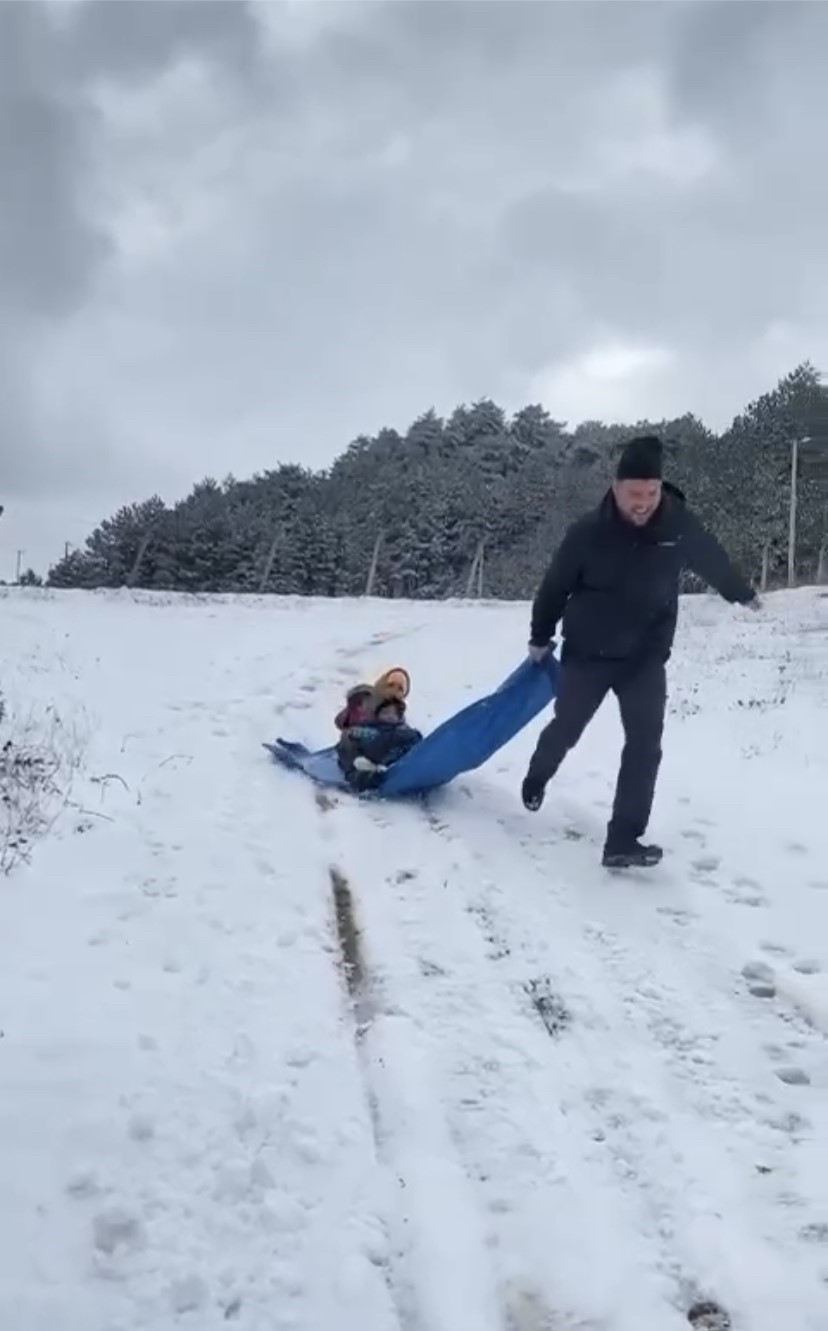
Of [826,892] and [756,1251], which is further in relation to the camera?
[826,892]

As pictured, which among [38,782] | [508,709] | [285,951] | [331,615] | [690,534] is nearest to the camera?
[285,951]

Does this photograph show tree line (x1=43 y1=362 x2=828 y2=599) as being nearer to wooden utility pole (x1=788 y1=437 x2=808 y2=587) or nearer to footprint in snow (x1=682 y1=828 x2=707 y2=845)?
wooden utility pole (x1=788 y1=437 x2=808 y2=587)

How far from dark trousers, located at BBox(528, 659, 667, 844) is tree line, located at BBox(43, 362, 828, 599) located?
1617 inches

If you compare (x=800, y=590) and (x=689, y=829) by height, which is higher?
(x=800, y=590)

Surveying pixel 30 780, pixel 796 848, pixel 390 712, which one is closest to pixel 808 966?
pixel 796 848

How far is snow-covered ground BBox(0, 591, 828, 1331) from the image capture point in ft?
8.04

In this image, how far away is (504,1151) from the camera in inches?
116

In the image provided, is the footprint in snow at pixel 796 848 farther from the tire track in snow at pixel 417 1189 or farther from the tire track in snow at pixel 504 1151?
the tire track in snow at pixel 417 1189

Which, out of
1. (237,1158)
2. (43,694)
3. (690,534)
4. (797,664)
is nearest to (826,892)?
(690,534)

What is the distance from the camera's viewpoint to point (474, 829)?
6281mm

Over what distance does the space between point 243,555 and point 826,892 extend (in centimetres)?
5889

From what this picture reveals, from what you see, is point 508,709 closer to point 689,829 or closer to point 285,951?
point 689,829

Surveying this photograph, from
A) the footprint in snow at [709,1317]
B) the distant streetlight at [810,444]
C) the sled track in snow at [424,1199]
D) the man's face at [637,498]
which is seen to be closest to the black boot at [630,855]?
the man's face at [637,498]

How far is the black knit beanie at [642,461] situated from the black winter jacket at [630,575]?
0.22 m
